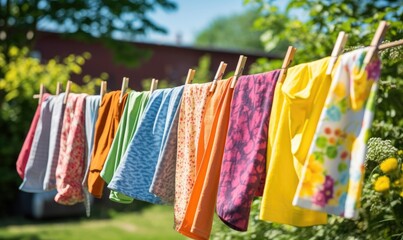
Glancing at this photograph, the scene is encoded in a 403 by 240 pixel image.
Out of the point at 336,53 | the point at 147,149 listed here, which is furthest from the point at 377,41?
the point at 147,149

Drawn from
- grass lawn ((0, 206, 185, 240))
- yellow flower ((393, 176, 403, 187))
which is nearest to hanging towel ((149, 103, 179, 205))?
yellow flower ((393, 176, 403, 187))

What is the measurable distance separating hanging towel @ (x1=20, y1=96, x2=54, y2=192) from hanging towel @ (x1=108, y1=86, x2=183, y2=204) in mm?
975

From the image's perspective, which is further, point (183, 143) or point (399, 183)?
point (183, 143)

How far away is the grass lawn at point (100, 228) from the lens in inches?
288

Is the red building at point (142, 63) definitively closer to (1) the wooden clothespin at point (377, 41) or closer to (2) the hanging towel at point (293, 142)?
(2) the hanging towel at point (293, 142)

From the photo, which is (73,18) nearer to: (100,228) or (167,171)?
(100,228)

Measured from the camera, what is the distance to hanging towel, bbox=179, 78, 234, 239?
2127 mm

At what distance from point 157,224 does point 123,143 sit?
19.3 feet

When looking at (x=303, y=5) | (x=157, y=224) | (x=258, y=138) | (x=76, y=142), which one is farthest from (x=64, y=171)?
(x=157, y=224)

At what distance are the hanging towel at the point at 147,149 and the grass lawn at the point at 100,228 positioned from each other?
4.74 meters

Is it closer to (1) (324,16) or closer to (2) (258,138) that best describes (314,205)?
(2) (258,138)

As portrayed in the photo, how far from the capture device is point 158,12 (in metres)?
9.02

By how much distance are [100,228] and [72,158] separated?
5064mm

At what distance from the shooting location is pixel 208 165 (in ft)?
7.16
